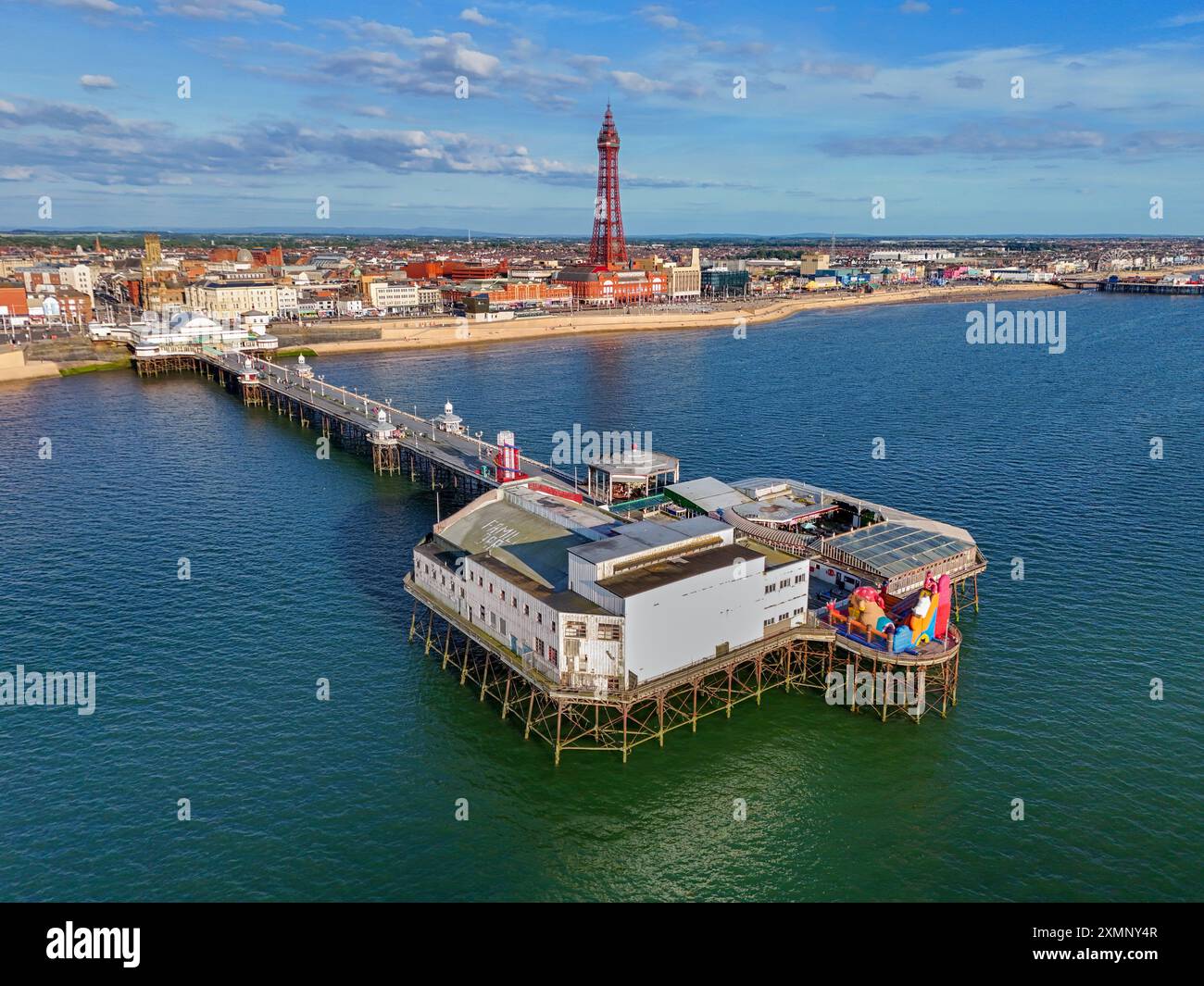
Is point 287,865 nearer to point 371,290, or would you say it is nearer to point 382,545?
point 382,545

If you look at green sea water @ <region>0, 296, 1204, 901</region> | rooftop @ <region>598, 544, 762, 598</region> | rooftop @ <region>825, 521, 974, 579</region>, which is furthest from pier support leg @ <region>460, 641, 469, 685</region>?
rooftop @ <region>825, 521, 974, 579</region>

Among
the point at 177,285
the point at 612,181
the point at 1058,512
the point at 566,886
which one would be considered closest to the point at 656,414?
the point at 1058,512

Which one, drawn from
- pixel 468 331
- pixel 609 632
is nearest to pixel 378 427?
pixel 609 632

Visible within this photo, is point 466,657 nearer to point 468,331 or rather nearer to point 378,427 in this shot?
point 378,427

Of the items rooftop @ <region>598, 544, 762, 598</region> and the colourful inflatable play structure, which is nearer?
rooftop @ <region>598, 544, 762, 598</region>

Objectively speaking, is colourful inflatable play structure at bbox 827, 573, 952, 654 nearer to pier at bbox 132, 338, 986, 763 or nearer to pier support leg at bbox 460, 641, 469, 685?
pier at bbox 132, 338, 986, 763
